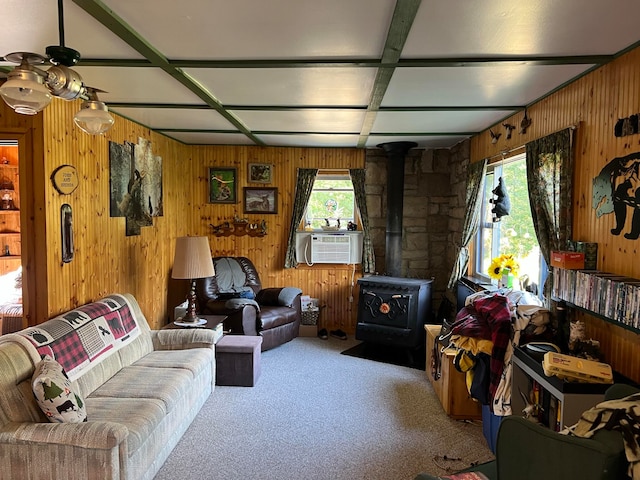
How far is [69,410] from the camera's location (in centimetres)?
211

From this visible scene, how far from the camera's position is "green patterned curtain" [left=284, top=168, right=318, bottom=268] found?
18.1 feet

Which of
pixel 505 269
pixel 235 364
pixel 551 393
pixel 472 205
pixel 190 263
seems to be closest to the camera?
pixel 551 393

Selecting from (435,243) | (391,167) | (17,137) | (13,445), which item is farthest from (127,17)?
(435,243)

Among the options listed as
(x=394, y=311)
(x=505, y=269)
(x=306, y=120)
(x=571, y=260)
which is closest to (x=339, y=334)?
(x=394, y=311)

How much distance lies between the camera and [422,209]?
5488 millimetres

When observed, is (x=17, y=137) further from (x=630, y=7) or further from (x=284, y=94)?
(x=630, y=7)

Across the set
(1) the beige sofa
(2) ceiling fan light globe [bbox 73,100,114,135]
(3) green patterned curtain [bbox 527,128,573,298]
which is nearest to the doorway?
(1) the beige sofa

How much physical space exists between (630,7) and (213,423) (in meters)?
3.40

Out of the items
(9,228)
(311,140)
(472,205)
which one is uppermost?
(311,140)

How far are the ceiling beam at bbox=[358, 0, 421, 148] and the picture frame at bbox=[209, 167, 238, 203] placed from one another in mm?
2768

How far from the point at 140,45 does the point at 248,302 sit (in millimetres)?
2854

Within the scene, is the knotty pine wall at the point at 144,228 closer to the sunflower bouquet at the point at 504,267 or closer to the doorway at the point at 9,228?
the doorway at the point at 9,228

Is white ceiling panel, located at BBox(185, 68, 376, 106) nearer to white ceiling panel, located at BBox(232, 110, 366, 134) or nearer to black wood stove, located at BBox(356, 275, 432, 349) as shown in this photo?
white ceiling panel, located at BBox(232, 110, 366, 134)

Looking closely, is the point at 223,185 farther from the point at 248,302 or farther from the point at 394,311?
→ the point at 394,311
